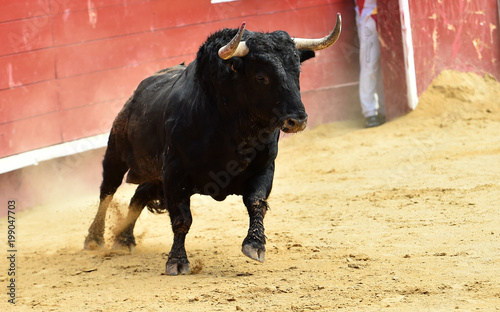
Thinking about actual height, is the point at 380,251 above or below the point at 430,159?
below

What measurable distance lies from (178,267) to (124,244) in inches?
49.4

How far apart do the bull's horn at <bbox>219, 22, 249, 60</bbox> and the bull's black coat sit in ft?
0.13

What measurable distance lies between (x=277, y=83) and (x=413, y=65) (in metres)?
5.39

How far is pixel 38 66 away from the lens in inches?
286

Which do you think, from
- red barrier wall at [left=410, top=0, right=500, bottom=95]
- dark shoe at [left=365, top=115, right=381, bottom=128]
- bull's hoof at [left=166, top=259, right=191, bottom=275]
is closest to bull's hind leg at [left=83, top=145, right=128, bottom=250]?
bull's hoof at [left=166, top=259, right=191, bottom=275]

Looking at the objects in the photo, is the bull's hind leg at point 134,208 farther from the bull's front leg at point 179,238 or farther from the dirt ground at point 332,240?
the bull's front leg at point 179,238

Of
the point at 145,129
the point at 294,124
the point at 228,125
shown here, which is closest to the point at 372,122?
the point at 145,129

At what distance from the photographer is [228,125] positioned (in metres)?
4.35

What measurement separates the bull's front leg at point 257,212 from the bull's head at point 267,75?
1.31ft

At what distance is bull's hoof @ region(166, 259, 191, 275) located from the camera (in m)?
4.29

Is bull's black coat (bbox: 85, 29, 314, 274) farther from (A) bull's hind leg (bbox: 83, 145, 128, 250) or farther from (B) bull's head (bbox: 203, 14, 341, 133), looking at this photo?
(A) bull's hind leg (bbox: 83, 145, 128, 250)

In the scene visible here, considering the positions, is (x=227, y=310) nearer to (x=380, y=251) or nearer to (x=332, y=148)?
(x=380, y=251)

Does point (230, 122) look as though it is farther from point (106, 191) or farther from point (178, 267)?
point (106, 191)

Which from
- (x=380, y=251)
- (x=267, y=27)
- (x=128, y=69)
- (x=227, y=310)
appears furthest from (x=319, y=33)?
(x=227, y=310)
